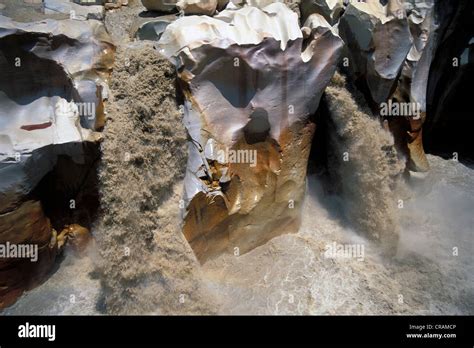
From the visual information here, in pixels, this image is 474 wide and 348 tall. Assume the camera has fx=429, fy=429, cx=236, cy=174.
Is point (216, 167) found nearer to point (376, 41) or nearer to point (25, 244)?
point (25, 244)

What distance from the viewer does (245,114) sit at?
12.0 ft

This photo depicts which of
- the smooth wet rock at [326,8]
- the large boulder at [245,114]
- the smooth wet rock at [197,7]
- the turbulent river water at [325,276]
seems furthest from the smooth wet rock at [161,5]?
the turbulent river water at [325,276]

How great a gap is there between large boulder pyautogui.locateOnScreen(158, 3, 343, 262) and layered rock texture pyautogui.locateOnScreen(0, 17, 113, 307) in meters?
0.68

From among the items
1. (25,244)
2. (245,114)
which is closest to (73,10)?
(245,114)

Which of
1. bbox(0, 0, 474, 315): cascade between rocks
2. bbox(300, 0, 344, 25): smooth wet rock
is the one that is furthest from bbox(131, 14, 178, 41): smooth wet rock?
bbox(300, 0, 344, 25): smooth wet rock

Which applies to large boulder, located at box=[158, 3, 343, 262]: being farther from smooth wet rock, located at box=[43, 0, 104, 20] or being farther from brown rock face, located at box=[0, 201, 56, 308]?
brown rock face, located at box=[0, 201, 56, 308]

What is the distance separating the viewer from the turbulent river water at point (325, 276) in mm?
3449

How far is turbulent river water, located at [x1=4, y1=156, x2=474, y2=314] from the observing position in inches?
136

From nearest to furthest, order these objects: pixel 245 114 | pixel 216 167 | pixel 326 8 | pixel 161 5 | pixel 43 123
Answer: pixel 43 123, pixel 216 167, pixel 245 114, pixel 326 8, pixel 161 5

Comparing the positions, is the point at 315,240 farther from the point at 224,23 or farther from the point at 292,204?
the point at 224,23

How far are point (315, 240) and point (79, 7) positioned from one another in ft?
10.3

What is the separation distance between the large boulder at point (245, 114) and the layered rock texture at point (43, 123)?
0.68 meters

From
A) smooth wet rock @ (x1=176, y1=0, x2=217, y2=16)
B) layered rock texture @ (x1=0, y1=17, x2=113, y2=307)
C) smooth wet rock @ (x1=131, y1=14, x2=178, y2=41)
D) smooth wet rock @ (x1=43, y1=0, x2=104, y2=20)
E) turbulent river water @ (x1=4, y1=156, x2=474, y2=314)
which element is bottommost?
turbulent river water @ (x1=4, y1=156, x2=474, y2=314)

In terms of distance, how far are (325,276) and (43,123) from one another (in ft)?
8.60
